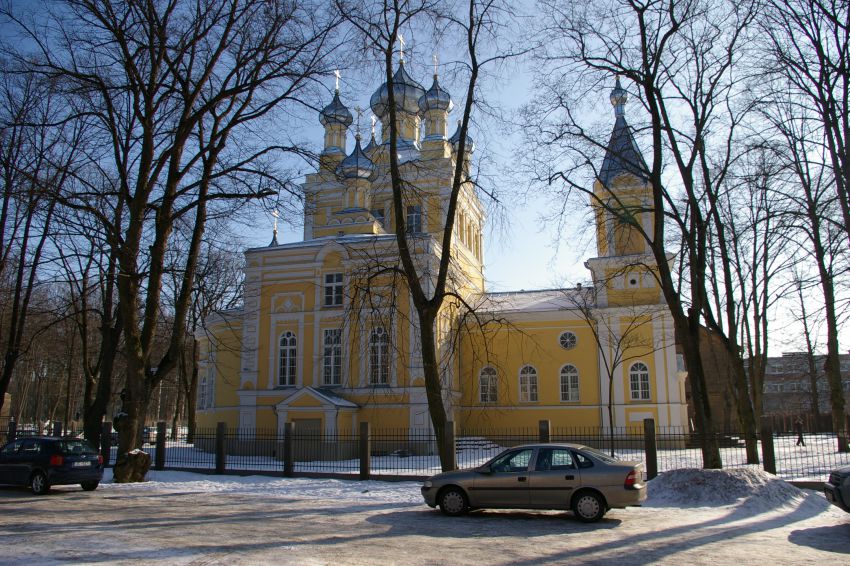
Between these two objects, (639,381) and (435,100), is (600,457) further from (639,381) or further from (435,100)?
(435,100)

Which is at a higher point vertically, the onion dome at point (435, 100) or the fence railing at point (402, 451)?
the onion dome at point (435, 100)

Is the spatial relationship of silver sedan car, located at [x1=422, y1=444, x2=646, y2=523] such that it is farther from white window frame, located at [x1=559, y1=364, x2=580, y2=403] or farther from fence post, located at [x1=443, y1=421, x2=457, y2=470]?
white window frame, located at [x1=559, y1=364, x2=580, y2=403]

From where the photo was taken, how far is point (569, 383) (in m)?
31.7

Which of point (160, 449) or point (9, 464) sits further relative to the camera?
point (160, 449)

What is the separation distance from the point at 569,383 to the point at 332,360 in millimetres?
11031

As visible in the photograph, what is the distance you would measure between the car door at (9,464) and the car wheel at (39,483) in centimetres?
55

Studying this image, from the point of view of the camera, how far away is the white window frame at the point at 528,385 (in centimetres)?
3202

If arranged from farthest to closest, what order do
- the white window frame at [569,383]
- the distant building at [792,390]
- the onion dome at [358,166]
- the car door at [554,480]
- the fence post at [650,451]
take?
the distant building at [792,390] < the onion dome at [358,166] < the white window frame at [569,383] < the fence post at [650,451] < the car door at [554,480]

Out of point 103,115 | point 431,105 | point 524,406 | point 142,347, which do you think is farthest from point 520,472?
point 431,105

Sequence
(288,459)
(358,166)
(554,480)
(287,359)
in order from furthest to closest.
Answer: (358,166) → (287,359) → (288,459) → (554,480)

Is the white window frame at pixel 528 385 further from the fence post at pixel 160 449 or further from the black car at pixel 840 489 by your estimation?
the black car at pixel 840 489

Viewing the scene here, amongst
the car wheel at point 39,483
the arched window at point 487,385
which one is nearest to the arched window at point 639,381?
the arched window at point 487,385

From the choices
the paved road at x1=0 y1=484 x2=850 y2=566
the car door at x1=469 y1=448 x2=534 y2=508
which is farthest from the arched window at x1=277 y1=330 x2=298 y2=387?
the car door at x1=469 y1=448 x2=534 y2=508

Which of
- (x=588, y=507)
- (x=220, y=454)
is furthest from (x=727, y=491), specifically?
(x=220, y=454)
